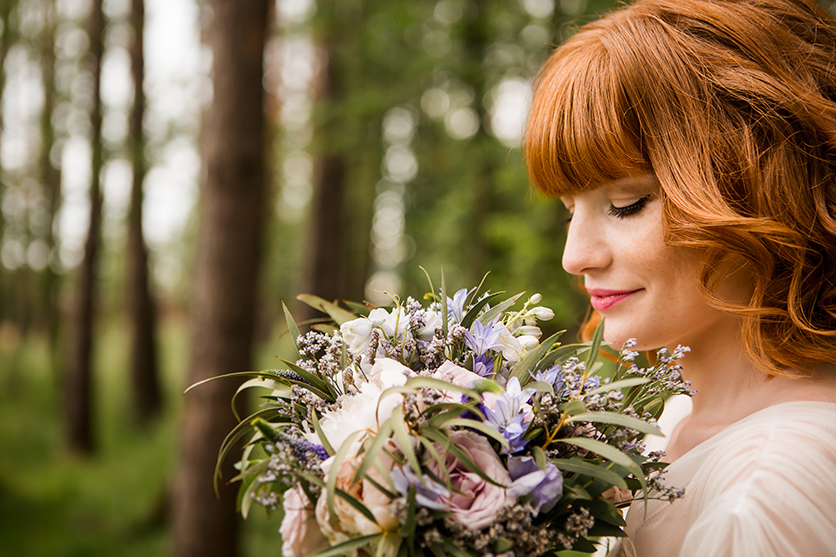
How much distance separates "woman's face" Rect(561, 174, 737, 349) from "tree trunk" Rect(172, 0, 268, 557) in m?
3.38

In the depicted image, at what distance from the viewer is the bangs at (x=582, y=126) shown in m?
1.48

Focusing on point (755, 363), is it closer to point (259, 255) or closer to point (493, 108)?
point (259, 255)

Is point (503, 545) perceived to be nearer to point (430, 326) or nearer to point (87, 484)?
point (430, 326)

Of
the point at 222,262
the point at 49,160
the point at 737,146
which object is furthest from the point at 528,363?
the point at 49,160

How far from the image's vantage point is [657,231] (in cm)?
146

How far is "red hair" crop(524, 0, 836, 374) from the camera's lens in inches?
56.2

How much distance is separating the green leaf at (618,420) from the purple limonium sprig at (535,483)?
114 mm

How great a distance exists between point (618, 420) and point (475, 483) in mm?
308

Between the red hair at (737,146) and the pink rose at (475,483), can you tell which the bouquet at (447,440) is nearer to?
the pink rose at (475,483)

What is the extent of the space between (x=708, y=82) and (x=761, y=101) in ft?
0.44

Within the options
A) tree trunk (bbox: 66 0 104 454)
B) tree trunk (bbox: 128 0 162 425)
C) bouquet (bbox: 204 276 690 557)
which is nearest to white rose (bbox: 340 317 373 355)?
bouquet (bbox: 204 276 690 557)

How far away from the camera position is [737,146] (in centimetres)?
145

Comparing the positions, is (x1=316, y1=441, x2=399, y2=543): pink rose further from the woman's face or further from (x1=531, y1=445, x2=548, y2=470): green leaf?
the woman's face

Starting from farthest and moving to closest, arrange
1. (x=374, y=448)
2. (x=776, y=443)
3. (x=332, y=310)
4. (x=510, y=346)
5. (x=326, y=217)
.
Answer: (x=326, y=217) < (x=332, y=310) < (x=510, y=346) < (x=776, y=443) < (x=374, y=448)
